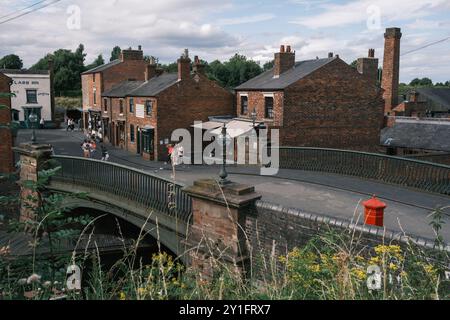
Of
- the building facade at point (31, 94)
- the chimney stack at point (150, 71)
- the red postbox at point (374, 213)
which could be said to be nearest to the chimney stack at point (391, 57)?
the chimney stack at point (150, 71)

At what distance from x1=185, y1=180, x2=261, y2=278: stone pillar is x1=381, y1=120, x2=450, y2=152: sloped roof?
23570mm

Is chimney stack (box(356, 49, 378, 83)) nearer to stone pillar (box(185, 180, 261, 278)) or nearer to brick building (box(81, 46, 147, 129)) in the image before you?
brick building (box(81, 46, 147, 129))

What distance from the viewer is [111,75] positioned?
4228 cm

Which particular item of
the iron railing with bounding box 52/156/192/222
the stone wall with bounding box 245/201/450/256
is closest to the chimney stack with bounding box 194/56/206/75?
the iron railing with bounding box 52/156/192/222

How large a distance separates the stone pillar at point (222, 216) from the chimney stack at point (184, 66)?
22.5 meters

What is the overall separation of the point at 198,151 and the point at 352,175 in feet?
52.7

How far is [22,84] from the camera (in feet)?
164

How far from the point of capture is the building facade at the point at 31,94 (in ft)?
163

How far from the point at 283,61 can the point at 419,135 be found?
37.2 ft

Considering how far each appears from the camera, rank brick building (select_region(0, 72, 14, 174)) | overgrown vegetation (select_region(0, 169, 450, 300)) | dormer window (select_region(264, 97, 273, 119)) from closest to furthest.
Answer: overgrown vegetation (select_region(0, 169, 450, 300)) → brick building (select_region(0, 72, 14, 174)) → dormer window (select_region(264, 97, 273, 119))

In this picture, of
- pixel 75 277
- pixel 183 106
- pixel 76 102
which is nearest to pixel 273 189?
pixel 75 277

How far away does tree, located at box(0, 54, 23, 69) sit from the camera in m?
92.2

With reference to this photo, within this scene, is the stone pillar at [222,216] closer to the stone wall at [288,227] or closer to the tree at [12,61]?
the stone wall at [288,227]
